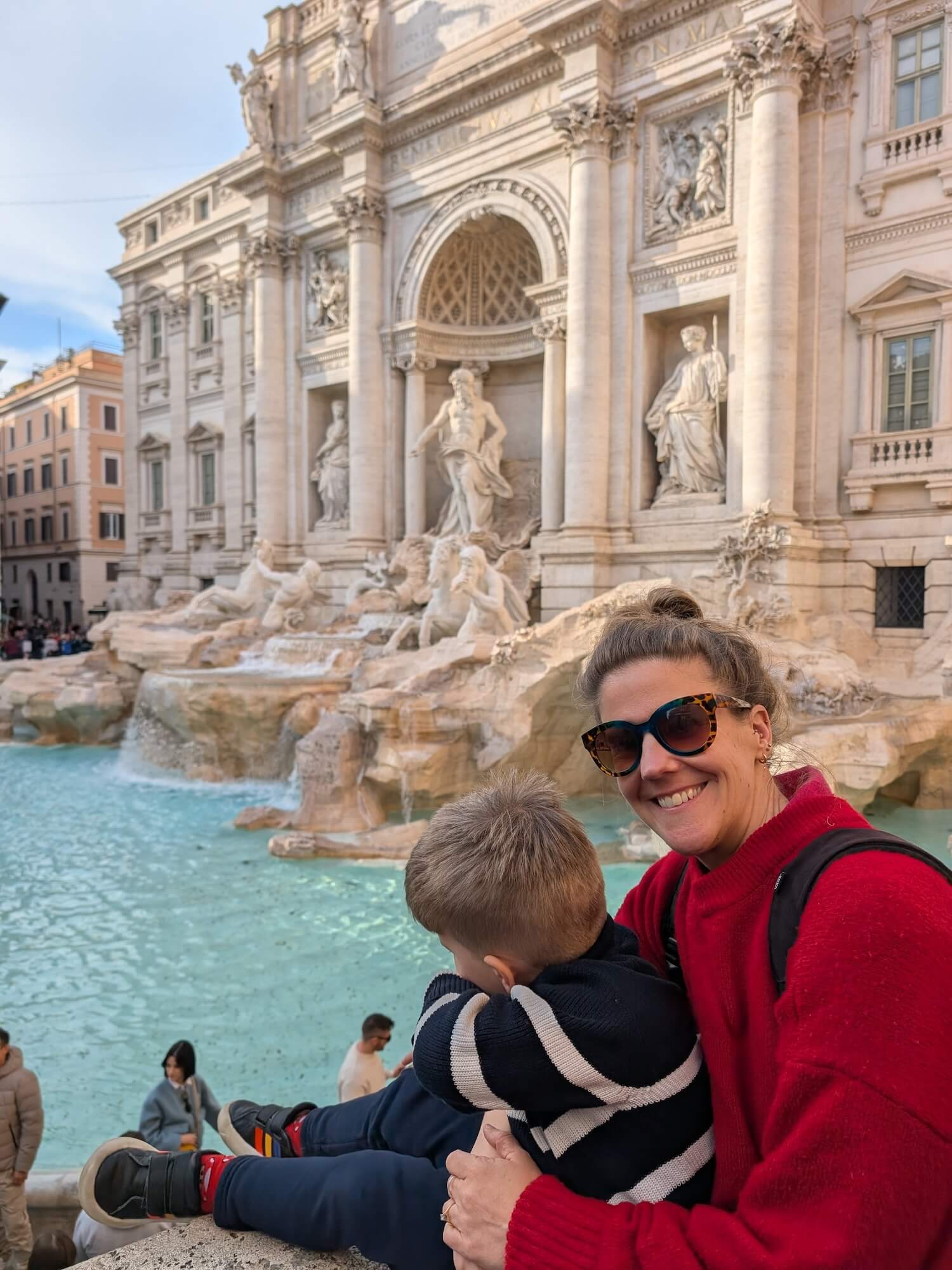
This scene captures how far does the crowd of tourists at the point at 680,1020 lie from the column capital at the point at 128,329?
23.9 metres

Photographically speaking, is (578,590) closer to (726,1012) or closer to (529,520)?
(529,520)

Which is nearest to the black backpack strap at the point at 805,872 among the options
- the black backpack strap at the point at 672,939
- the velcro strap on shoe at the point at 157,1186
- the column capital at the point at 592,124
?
the black backpack strap at the point at 672,939

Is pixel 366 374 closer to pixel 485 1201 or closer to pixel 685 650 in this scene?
pixel 685 650

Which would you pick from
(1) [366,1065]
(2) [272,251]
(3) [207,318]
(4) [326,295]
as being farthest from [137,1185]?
(3) [207,318]

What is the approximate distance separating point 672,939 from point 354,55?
1741 cm

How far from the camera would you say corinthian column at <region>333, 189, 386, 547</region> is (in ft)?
50.4

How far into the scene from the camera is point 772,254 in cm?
1041

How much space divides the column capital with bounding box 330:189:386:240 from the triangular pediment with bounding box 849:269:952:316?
871 centimetres

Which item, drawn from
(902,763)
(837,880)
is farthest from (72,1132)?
(902,763)

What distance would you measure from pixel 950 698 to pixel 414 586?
786cm

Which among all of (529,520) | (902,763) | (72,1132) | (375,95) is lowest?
(72,1132)

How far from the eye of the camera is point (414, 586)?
44.5ft

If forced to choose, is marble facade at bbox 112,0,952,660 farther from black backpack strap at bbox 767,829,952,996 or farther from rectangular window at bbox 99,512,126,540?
rectangular window at bbox 99,512,126,540

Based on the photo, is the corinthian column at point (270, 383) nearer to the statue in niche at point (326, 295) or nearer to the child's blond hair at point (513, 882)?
the statue in niche at point (326, 295)
